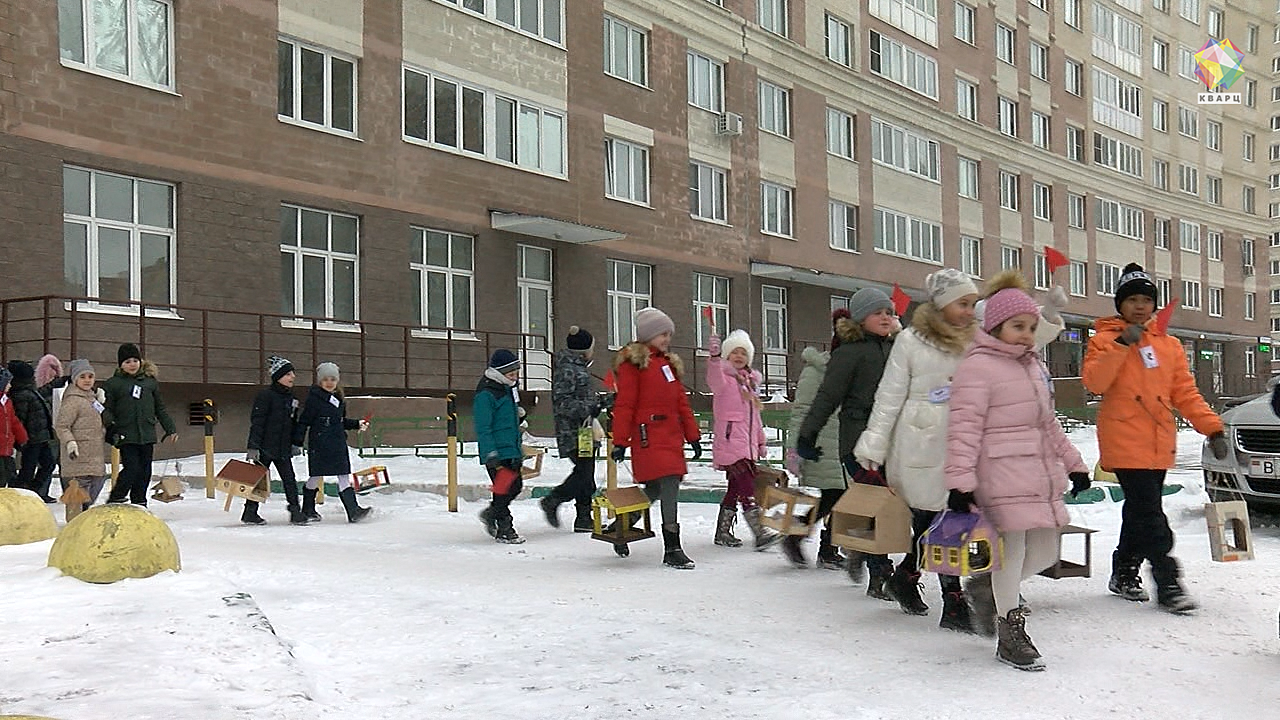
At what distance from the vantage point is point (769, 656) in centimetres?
534

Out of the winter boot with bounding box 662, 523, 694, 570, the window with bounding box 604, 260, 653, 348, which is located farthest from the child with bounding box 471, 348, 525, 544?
the window with bounding box 604, 260, 653, 348

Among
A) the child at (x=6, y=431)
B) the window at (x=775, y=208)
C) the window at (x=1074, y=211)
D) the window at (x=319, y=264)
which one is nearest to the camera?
the child at (x=6, y=431)

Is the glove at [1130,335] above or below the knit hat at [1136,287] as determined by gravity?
below

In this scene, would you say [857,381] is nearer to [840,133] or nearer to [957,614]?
[957,614]

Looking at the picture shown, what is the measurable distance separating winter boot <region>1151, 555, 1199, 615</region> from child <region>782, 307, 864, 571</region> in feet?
5.58

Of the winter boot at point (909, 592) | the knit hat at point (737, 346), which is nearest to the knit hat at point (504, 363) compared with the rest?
the knit hat at point (737, 346)

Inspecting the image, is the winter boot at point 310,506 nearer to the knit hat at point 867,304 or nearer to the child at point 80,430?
the child at point 80,430

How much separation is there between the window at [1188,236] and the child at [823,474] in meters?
49.6

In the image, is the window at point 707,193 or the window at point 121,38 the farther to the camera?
the window at point 707,193

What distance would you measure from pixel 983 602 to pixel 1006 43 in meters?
40.4

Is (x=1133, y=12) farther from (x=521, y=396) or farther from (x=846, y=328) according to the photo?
(x=846, y=328)

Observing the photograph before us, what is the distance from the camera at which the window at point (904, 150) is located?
35.1 metres

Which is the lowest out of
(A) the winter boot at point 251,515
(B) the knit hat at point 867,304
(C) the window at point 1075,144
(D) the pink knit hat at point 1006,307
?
(A) the winter boot at point 251,515

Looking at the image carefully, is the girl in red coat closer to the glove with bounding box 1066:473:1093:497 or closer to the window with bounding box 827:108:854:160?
the glove with bounding box 1066:473:1093:497
